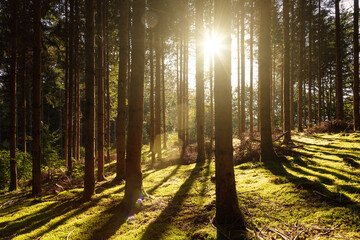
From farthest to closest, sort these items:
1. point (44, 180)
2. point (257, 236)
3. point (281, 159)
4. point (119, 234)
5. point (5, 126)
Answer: point (5, 126), point (44, 180), point (281, 159), point (119, 234), point (257, 236)

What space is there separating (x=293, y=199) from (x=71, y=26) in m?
12.5

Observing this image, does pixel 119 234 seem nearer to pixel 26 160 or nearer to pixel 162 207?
pixel 162 207

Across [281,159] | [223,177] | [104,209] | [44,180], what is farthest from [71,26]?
[281,159]

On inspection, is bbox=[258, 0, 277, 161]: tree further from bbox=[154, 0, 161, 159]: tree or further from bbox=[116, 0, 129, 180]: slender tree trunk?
bbox=[154, 0, 161, 159]: tree

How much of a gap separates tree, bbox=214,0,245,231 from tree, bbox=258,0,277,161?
13.8 ft

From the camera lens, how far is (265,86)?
6.77 m

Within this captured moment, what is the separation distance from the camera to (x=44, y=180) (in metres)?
9.81

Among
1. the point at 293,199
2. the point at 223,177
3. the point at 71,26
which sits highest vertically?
the point at 71,26

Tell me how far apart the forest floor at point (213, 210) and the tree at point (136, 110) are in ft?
2.10

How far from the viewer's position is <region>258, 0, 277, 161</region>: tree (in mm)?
6633

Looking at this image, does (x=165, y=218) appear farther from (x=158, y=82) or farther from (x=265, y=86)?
(x=158, y=82)

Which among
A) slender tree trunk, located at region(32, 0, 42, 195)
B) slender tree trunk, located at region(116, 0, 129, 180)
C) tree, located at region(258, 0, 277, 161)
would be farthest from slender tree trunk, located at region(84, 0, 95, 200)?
tree, located at region(258, 0, 277, 161)

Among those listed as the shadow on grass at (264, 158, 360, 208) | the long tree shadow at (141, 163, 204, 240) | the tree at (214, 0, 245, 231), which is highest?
the tree at (214, 0, 245, 231)

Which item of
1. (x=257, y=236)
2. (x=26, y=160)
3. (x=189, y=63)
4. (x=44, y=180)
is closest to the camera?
(x=257, y=236)
